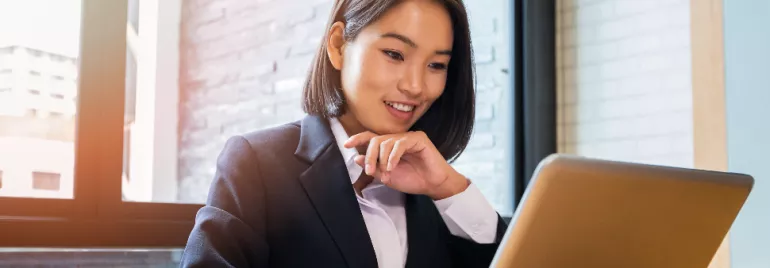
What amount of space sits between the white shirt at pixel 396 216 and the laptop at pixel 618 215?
32 centimetres

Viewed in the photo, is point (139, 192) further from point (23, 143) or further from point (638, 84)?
point (638, 84)

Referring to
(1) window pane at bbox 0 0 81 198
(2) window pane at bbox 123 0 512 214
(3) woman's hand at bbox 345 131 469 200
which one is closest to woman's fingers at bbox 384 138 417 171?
(3) woman's hand at bbox 345 131 469 200

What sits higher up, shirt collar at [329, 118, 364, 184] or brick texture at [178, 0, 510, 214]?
brick texture at [178, 0, 510, 214]

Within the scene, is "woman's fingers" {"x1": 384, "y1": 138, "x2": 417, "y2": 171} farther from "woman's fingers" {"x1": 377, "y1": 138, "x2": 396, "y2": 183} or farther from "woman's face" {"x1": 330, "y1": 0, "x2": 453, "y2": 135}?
"woman's face" {"x1": 330, "y1": 0, "x2": 453, "y2": 135}

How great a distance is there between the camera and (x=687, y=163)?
2066 millimetres

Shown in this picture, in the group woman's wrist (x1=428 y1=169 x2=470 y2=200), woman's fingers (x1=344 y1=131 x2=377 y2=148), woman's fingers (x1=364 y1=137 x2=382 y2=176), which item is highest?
woman's fingers (x1=344 y1=131 x2=377 y2=148)

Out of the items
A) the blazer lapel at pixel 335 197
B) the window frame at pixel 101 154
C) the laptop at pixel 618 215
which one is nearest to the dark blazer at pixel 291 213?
the blazer lapel at pixel 335 197

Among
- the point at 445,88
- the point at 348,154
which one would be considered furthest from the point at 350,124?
the point at 445,88

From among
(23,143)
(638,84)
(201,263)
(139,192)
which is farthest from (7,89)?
(638,84)

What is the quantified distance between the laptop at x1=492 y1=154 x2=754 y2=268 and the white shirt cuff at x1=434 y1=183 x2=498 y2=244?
0.32 m

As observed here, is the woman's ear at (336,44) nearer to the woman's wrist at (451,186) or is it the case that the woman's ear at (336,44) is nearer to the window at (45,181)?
the woman's wrist at (451,186)

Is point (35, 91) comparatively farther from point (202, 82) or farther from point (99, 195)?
point (99, 195)

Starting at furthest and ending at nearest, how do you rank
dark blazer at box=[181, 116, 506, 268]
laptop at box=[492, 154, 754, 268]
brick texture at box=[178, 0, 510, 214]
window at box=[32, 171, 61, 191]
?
brick texture at box=[178, 0, 510, 214] < window at box=[32, 171, 61, 191] < dark blazer at box=[181, 116, 506, 268] < laptop at box=[492, 154, 754, 268]

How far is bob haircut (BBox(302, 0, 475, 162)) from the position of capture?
1.18 m
